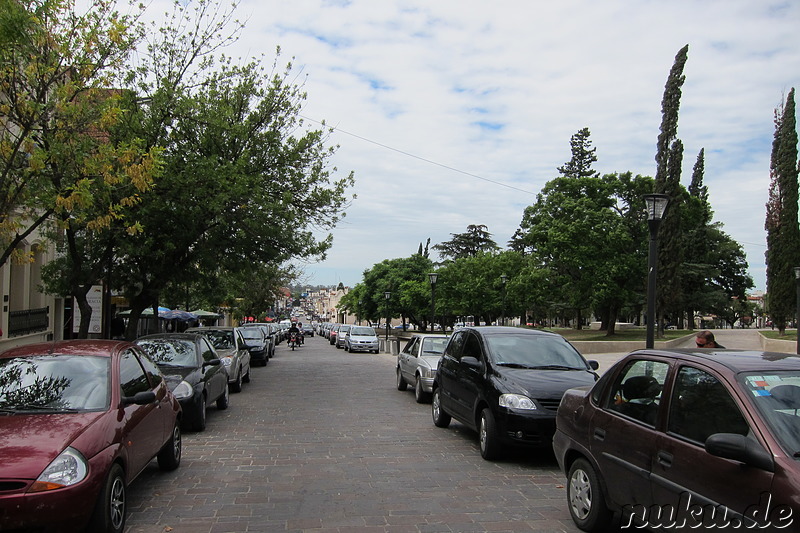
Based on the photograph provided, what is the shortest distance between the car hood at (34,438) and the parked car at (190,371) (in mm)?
4263

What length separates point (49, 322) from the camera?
21.1 m

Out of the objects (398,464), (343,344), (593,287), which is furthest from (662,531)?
(343,344)

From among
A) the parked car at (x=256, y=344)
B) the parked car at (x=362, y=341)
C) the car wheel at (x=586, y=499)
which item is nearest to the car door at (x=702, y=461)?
the car wheel at (x=586, y=499)

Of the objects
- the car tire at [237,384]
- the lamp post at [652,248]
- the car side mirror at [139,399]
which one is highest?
the lamp post at [652,248]

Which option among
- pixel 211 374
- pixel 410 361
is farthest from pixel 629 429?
pixel 410 361

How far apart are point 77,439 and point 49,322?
19150mm

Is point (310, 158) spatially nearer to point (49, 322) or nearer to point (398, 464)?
point (49, 322)

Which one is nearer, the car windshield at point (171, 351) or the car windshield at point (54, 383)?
the car windshield at point (54, 383)

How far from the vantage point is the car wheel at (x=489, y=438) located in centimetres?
774

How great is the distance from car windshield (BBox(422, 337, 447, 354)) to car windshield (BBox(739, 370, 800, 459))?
10.7 meters

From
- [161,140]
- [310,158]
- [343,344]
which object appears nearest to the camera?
[161,140]

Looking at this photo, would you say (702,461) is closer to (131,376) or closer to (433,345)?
(131,376)

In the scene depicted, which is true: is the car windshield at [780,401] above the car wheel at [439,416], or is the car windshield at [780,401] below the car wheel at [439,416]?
above

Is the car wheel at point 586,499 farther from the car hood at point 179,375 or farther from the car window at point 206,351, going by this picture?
the car window at point 206,351
